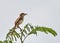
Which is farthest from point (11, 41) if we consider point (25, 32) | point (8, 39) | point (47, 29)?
point (47, 29)

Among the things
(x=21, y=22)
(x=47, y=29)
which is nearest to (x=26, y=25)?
(x=21, y=22)

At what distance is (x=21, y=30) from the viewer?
749 cm

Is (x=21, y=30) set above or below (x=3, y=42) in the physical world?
above

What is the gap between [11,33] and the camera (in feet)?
25.4

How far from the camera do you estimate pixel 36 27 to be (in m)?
7.82

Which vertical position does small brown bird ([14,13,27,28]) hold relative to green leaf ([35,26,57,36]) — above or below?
above

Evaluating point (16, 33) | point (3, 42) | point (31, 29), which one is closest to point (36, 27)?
point (31, 29)

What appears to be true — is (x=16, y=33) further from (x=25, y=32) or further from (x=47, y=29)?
(x=47, y=29)

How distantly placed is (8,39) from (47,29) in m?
1.50

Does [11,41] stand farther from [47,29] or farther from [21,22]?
[47,29]

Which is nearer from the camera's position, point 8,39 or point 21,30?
point 21,30

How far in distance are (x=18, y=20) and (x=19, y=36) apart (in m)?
0.58

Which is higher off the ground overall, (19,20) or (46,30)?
(19,20)

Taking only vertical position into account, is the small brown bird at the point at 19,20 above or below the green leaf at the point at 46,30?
above
